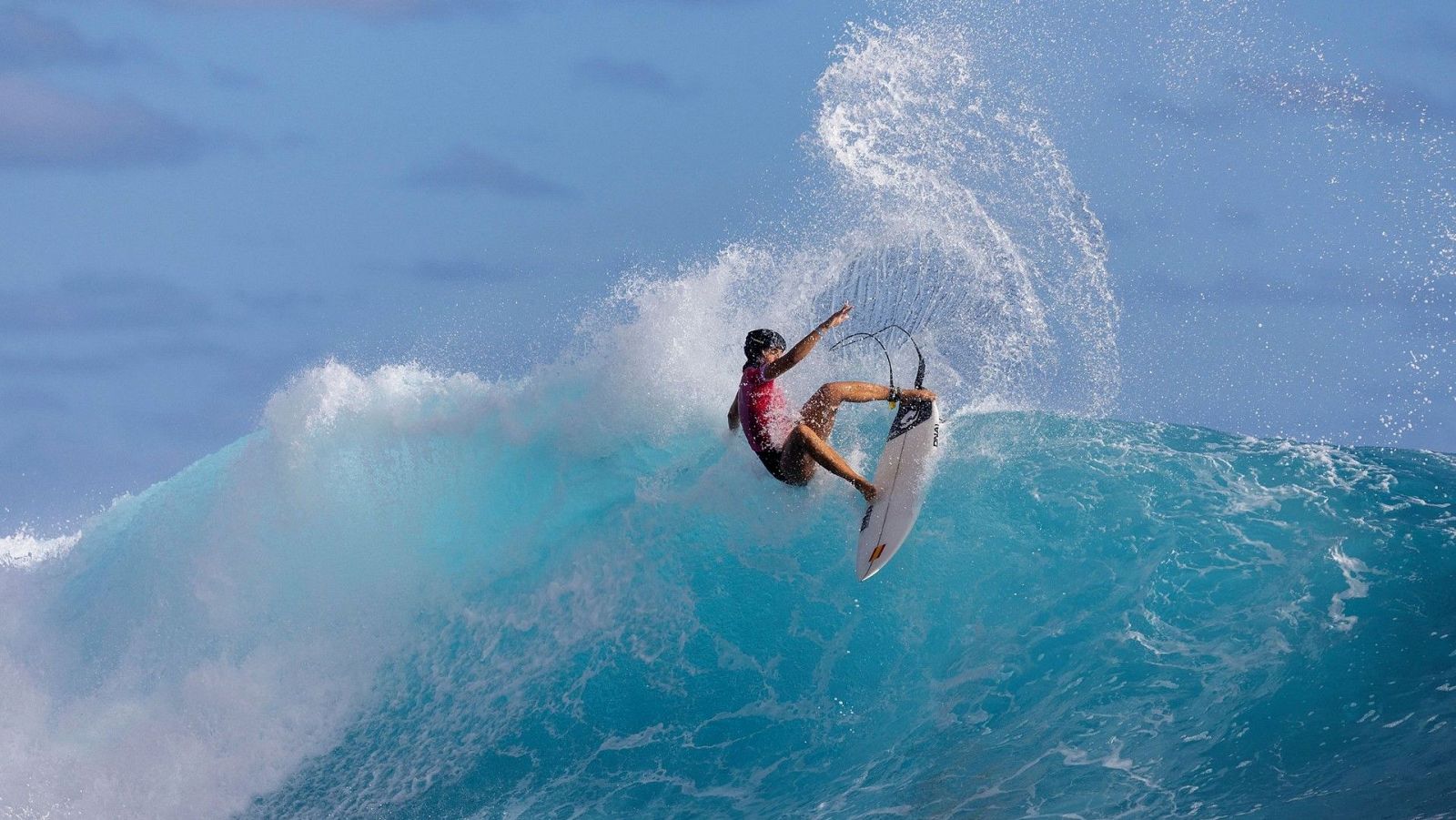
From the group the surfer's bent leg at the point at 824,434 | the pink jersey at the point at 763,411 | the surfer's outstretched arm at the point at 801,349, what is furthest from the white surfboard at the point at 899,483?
the surfer's outstretched arm at the point at 801,349

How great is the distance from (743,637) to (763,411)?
155 cm

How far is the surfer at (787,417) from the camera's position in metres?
7.41

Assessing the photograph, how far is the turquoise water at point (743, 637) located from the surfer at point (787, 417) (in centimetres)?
50

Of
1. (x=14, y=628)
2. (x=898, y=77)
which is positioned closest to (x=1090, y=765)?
(x=898, y=77)

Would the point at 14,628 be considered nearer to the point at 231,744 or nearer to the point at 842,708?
the point at 231,744

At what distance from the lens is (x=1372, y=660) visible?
670cm

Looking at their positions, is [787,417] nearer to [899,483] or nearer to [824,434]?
[824,434]

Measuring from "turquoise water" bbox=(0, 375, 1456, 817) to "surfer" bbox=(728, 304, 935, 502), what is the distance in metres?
0.50

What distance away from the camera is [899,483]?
7605 millimetres

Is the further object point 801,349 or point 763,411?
point 763,411

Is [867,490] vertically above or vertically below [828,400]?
below

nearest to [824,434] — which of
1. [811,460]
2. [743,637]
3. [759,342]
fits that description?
[811,460]

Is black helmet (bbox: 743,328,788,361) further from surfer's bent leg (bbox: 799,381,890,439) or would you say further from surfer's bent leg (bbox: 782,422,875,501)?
surfer's bent leg (bbox: 782,422,875,501)

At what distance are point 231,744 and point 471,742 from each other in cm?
181
